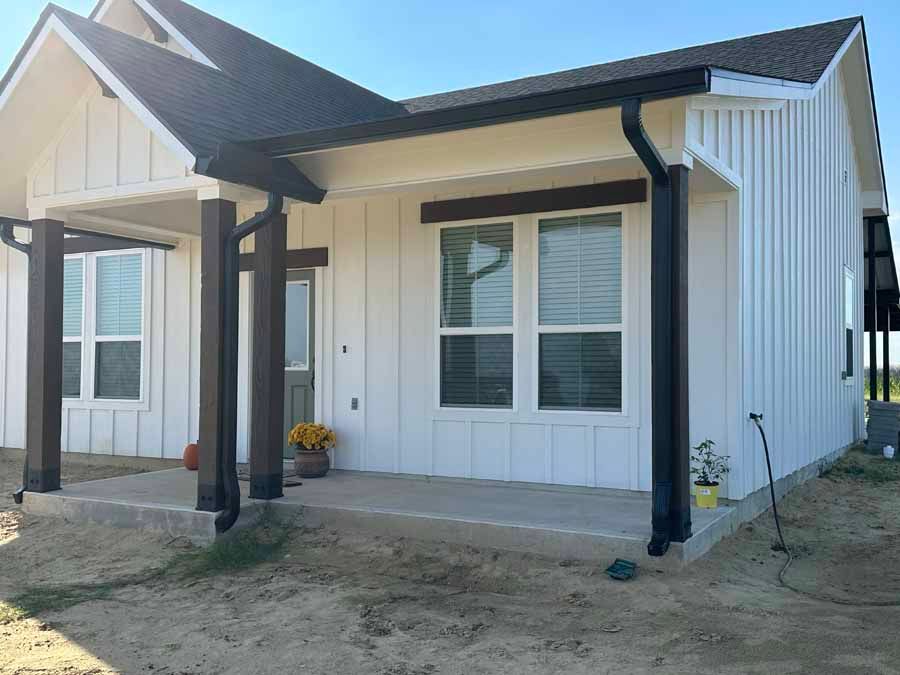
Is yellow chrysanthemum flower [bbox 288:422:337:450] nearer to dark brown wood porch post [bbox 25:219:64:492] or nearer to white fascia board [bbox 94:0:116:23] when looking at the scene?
dark brown wood porch post [bbox 25:219:64:492]

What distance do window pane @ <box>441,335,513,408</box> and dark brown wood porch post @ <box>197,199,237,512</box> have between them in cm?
214

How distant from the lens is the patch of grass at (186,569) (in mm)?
5090

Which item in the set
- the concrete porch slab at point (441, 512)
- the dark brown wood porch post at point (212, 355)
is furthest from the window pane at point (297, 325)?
the dark brown wood porch post at point (212, 355)

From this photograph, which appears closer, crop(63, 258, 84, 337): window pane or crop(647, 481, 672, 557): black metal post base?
crop(647, 481, 672, 557): black metal post base

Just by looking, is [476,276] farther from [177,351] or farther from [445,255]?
[177,351]

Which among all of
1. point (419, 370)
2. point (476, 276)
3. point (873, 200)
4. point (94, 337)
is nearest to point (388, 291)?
point (419, 370)

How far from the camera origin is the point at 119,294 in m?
10.0

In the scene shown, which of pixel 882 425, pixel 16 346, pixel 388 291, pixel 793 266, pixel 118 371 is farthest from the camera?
pixel 882 425

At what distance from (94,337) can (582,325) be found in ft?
19.3

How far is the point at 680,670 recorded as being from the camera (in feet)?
12.9

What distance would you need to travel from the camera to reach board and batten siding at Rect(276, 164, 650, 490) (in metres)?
6.97

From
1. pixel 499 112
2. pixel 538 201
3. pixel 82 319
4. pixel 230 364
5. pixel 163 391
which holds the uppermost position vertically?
pixel 499 112

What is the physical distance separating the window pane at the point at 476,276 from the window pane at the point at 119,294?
3928mm

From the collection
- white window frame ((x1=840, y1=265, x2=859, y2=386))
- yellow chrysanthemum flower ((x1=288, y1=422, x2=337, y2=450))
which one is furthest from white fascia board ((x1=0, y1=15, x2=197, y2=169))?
white window frame ((x1=840, y1=265, x2=859, y2=386))
